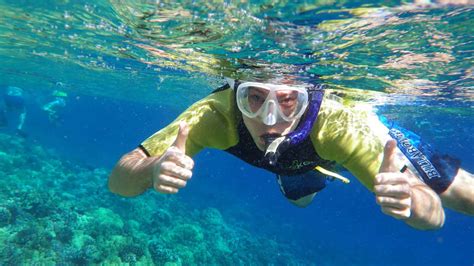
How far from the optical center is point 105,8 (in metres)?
8.46

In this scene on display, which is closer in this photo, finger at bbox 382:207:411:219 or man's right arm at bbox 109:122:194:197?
finger at bbox 382:207:411:219

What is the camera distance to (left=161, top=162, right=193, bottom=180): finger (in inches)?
123

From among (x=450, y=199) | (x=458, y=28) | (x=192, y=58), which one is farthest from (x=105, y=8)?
(x=450, y=199)

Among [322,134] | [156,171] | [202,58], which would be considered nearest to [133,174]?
[156,171]

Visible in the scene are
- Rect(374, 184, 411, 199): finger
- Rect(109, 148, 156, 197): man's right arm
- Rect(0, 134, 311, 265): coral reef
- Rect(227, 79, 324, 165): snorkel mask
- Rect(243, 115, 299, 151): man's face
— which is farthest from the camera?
Rect(0, 134, 311, 265): coral reef

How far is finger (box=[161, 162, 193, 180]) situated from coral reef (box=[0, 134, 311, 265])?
28.2 feet

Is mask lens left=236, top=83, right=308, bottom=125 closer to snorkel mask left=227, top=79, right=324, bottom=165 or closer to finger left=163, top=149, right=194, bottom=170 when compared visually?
snorkel mask left=227, top=79, right=324, bottom=165

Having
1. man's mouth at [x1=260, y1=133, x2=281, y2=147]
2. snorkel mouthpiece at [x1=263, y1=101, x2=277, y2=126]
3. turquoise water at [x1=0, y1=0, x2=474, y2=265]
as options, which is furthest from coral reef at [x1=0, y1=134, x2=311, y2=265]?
snorkel mouthpiece at [x1=263, y1=101, x2=277, y2=126]

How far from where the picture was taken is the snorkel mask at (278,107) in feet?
14.9

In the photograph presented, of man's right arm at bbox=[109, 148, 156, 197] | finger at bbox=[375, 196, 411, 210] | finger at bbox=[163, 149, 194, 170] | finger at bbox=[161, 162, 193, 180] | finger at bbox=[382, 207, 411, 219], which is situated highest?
finger at bbox=[375, 196, 411, 210]

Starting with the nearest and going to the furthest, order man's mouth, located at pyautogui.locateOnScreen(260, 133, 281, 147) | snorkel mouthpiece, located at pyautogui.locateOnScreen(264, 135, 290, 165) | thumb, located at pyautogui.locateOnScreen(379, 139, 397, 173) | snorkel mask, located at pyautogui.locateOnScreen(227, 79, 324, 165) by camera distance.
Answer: thumb, located at pyautogui.locateOnScreen(379, 139, 397, 173), snorkel mouthpiece, located at pyautogui.locateOnScreen(264, 135, 290, 165), snorkel mask, located at pyautogui.locateOnScreen(227, 79, 324, 165), man's mouth, located at pyautogui.locateOnScreen(260, 133, 281, 147)

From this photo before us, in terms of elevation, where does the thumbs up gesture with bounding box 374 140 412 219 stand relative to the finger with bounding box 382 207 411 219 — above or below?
above

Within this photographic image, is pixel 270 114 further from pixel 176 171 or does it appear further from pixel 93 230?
pixel 93 230

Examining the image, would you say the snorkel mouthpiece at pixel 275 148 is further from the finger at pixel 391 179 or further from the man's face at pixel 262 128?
the finger at pixel 391 179
